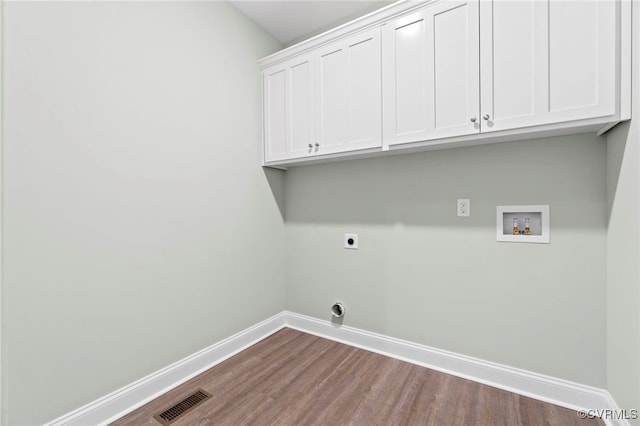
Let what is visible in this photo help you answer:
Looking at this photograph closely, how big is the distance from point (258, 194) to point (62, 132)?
138 centimetres

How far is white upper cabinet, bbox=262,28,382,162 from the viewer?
6.54 feet

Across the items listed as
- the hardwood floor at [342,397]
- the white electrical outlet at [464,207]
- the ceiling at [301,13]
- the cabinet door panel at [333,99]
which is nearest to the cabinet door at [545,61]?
the white electrical outlet at [464,207]

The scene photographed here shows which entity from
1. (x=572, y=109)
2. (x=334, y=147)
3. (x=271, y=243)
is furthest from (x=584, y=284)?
(x=271, y=243)

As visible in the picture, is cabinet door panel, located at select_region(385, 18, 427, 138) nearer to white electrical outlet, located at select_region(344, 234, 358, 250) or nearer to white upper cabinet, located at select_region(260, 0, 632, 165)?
white upper cabinet, located at select_region(260, 0, 632, 165)

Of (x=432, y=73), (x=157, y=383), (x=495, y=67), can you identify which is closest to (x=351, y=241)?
(x=432, y=73)

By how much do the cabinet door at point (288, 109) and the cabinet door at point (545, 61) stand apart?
4.06 ft

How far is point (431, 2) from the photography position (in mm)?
1743

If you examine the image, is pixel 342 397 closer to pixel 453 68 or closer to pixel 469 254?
pixel 469 254

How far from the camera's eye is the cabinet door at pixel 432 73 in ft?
5.39

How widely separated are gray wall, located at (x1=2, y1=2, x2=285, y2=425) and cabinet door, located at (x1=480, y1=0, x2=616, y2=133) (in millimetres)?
1825

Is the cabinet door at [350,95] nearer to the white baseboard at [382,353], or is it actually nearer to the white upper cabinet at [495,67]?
the white upper cabinet at [495,67]

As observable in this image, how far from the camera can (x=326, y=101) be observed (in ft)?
7.18

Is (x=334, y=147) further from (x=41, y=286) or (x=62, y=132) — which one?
(x=41, y=286)

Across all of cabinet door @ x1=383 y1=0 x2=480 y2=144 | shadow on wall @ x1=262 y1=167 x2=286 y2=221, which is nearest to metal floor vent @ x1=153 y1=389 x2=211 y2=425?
shadow on wall @ x1=262 y1=167 x2=286 y2=221
